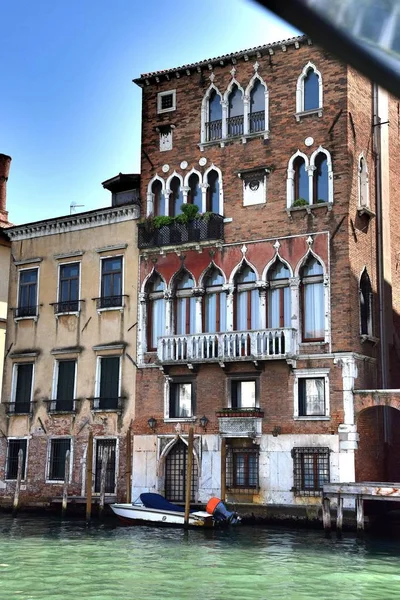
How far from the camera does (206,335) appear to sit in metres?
21.6

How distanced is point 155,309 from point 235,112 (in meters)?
6.18

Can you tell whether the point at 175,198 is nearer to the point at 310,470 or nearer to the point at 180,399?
the point at 180,399

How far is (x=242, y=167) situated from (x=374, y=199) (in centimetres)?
379

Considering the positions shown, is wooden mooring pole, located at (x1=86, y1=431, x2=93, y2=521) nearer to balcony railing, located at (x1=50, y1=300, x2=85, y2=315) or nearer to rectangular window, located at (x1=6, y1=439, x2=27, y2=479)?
rectangular window, located at (x1=6, y1=439, x2=27, y2=479)

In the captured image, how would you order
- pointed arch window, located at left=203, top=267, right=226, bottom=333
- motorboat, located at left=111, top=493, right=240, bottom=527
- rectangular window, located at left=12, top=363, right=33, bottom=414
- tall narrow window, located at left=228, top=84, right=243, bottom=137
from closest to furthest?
motorboat, located at left=111, top=493, right=240, bottom=527, pointed arch window, located at left=203, top=267, right=226, bottom=333, tall narrow window, located at left=228, top=84, right=243, bottom=137, rectangular window, located at left=12, top=363, right=33, bottom=414

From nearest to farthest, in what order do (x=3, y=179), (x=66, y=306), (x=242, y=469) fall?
(x=242, y=469) → (x=66, y=306) → (x=3, y=179)

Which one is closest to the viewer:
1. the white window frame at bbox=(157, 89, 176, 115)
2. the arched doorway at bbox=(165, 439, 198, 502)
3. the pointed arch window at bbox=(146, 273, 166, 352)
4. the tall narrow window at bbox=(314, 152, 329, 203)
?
the tall narrow window at bbox=(314, 152, 329, 203)

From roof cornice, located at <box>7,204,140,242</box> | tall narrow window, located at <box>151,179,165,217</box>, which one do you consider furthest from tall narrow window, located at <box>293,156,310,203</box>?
roof cornice, located at <box>7,204,140,242</box>

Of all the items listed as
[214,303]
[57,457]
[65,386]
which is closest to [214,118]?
[214,303]

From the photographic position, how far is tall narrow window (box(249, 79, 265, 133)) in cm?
2250

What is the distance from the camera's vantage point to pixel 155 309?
76.8 feet

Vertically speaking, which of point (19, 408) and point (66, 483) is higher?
point (19, 408)

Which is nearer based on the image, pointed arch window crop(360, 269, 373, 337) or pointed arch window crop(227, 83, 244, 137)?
pointed arch window crop(360, 269, 373, 337)

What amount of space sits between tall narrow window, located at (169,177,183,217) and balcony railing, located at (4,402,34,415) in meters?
7.56
